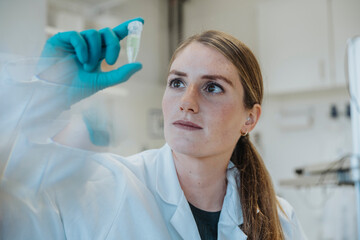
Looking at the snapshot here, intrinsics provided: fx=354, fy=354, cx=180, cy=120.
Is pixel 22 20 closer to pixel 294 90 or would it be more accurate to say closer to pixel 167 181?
pixel 167 181

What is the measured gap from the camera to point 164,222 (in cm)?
105

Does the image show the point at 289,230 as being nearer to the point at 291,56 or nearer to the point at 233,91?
the point at 233,91

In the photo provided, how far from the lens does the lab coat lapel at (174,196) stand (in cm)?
104

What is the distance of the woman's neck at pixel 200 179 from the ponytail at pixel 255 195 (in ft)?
0.33

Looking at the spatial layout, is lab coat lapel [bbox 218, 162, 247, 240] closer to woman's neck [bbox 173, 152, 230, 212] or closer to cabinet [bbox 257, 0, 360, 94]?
woman's neck [bbox 173, 152, 230, 212]

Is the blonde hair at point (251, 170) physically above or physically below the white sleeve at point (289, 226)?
above

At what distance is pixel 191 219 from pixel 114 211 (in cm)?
25

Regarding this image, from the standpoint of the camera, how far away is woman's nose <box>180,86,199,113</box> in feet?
3.39

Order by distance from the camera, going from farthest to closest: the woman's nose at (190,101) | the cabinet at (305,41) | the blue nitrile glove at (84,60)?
the cabinet at (305,41), the woman's nose at (190,101), the blue nitrile glove at (84,60)

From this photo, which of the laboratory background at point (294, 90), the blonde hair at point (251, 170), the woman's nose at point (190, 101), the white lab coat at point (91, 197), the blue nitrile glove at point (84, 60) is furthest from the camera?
the laboratory background at point (294, 90)

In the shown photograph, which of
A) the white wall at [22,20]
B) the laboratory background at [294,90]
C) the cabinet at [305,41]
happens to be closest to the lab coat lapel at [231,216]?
the white wall at [22,20]

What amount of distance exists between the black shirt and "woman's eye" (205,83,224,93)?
379 mm

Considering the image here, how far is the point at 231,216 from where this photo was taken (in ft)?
3.76

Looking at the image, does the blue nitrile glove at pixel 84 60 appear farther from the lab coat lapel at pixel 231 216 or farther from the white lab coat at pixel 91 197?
the lab coat lapel at pixel 231 216
